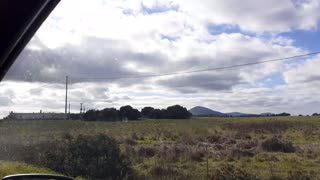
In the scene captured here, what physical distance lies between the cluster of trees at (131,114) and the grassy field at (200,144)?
64cm

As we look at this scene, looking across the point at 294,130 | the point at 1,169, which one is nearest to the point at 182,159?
the point at 1,169

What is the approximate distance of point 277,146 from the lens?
129 feet

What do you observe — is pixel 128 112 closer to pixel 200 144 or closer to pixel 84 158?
pixel 200 144

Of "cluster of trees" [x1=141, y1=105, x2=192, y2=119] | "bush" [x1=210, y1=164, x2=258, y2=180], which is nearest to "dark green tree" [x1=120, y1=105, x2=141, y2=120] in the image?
"cluster of trees" [x1=141, y1=105, x2=192, y2=119]

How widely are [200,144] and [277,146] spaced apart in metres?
7.21

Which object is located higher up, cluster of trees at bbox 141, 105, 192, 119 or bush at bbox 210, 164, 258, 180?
cluster of trees at bbox 141, 105, 192, 119

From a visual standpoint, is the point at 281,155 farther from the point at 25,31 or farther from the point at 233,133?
the point at 25,31

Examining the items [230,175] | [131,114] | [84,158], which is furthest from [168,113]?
[84,158]

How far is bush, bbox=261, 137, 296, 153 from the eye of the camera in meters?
38.7

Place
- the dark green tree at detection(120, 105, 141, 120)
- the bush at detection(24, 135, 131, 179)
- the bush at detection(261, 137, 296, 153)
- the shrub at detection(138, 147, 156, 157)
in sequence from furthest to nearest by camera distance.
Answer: the dark green tree at detection(120, 105, 141, 120) → the bush at detection(261, 137, 296, 153) → the shrub at detection(138, 147, 156, 157) → the bush at detection(24, 135, 131, 179)

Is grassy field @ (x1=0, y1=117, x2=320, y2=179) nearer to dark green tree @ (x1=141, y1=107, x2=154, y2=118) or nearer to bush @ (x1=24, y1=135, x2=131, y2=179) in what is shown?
bush @ (x1=24, y1=135, x2=131, y2=179)

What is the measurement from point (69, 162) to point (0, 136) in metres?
2.80

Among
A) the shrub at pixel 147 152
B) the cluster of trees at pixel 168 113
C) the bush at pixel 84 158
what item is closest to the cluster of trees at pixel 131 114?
the cluster of trees at pixel 168 113

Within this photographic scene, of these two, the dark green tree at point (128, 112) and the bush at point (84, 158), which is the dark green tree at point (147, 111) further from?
the bush at point (84, 158)
